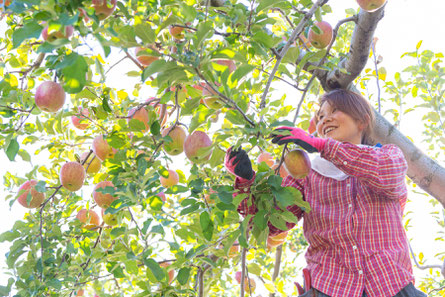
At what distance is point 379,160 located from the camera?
1558 mm

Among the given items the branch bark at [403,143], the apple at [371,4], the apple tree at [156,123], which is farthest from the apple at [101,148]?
the apple at [371,4]

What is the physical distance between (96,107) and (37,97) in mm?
245

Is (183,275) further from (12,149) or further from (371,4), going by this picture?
(371,4)

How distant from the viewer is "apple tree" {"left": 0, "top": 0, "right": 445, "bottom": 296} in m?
1.11

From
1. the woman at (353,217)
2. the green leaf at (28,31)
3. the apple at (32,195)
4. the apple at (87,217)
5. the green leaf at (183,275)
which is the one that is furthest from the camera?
the apple at (87,217)

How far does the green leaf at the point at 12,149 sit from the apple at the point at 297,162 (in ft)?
3.45

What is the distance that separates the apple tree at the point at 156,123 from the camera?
3.63 feet

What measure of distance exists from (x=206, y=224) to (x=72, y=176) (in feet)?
2.81

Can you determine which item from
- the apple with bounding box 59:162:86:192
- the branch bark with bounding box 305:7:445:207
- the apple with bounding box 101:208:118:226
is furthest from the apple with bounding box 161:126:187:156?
the branch bark with bounding box 305:7:445:207

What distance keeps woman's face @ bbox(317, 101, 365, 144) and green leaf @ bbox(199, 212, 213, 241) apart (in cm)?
74

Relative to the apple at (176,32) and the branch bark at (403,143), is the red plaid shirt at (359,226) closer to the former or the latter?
the branch bark at (403,143)

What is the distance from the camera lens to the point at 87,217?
237 cm

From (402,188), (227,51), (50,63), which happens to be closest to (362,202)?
(402,188)

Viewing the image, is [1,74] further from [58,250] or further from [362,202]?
[362,202]
